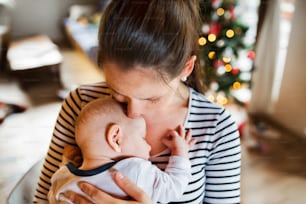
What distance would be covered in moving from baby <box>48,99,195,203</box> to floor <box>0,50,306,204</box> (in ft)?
0.66

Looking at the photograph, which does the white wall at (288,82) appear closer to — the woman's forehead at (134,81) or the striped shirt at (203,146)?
the striped shirt at (203,146)

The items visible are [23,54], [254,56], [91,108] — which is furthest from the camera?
[254,56]

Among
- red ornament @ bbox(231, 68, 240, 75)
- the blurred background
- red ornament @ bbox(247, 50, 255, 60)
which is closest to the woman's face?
the blurred background

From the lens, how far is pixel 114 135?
59 centimetres

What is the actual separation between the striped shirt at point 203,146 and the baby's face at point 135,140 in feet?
0.18

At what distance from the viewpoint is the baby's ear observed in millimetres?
590

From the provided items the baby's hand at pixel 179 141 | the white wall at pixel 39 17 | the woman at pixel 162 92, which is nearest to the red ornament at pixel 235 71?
the white wall at pixel 39 17

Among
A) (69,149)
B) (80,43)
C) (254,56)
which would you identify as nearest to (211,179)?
(69,149)

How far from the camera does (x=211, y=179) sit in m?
0.72

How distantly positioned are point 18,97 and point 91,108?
796mm

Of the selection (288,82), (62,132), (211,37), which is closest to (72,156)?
(62,132)

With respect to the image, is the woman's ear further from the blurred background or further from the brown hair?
the blurred background

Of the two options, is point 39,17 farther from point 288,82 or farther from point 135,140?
point 288,82

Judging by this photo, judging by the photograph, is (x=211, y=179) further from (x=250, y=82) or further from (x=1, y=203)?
(x=250, y=82)
